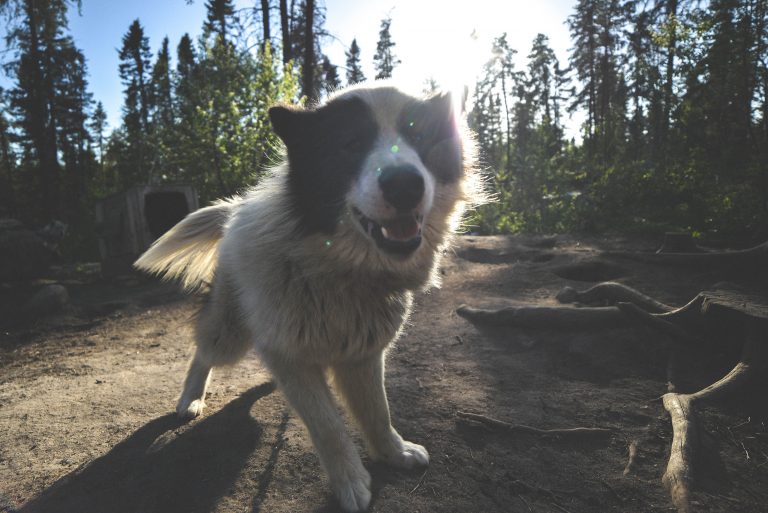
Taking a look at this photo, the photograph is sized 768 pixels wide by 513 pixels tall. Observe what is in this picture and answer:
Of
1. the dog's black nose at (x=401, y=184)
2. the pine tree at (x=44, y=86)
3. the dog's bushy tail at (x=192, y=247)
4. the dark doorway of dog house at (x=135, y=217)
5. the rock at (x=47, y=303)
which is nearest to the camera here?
the dog's black nose at (x=401, y=184)

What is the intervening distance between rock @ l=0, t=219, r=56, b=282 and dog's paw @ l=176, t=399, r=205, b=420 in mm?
7726

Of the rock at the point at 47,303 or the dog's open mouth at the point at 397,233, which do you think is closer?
the dog's open mouth at the point at 397,233

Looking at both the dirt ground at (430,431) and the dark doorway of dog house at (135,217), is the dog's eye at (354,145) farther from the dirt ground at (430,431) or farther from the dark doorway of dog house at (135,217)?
the dark doorway of dog house at (135,217)

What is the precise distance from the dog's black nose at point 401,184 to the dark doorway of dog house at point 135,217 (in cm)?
819

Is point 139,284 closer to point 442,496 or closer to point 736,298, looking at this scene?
point 442,496

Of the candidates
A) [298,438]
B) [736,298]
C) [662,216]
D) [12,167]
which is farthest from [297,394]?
[12,167]

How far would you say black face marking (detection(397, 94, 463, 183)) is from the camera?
223cm

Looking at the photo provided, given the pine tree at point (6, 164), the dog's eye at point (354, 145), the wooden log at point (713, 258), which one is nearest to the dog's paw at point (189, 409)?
the dog's eye at point (354, 145)

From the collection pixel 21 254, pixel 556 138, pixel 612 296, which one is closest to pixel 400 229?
pixel 612 296

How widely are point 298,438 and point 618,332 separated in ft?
9.20

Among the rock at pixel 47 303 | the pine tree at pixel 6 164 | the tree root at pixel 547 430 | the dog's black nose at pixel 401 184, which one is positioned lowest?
the tree root at pixel 547 430

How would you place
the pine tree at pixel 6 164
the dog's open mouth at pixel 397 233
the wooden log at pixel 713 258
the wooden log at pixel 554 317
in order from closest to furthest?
the dog's open mouth at pixel 397 233 < the wooden log at pixel 554 317 < the wooden log at pixel 713 258 < the pine tree at pixel 6 164

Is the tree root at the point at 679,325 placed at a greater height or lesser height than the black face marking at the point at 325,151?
lesser

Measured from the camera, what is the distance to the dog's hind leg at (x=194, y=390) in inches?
118
